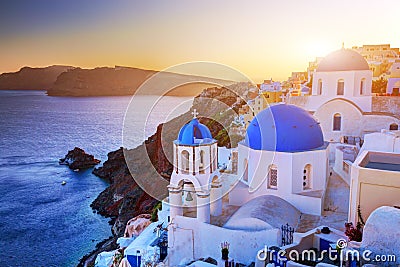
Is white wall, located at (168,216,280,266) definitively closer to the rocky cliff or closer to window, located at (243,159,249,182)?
window, located at (243,159,249,182)

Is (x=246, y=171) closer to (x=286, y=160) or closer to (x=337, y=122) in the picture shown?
(x=286, y=160)

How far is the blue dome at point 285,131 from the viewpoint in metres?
12.2

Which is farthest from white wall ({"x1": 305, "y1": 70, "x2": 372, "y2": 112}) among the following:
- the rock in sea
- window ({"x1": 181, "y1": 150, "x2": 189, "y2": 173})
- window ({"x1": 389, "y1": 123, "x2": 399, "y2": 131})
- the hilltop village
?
the rock in sea

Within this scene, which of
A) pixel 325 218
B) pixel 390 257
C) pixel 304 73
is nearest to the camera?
pixel 390 257

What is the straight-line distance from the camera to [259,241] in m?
10.0

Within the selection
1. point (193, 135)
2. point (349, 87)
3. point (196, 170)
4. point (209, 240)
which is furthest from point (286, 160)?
point (349, 87)

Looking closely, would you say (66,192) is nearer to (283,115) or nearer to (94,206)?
(94,206)

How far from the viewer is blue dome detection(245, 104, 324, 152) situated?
40.0ft

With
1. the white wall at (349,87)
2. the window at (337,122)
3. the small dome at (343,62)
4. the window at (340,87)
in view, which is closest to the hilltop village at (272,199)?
the window at (337,122)

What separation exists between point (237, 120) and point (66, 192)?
20.2 metres

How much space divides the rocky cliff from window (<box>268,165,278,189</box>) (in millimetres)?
12773

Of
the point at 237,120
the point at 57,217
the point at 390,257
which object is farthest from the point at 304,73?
the point at 390,257

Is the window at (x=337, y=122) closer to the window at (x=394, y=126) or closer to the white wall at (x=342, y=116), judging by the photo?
the white wall at (x=342, y=116)

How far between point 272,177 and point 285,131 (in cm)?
179
